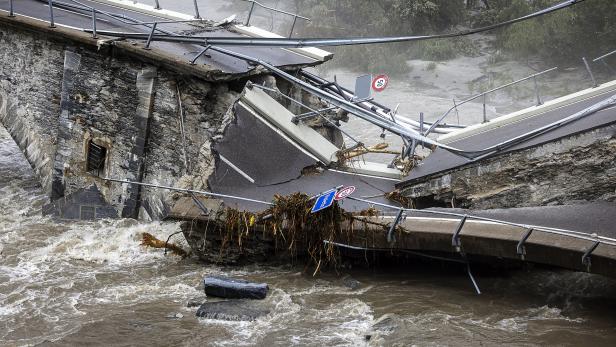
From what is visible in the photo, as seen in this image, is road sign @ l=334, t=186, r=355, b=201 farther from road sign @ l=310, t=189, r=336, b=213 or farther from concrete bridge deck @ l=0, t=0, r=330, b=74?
concrete bridge deck @ l=0, t=0, r=330, b=74

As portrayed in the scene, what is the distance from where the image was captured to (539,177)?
922 cm

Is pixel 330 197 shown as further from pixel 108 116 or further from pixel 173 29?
pixel 173 29

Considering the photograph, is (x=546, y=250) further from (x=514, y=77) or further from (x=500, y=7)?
(x=500, y=7)

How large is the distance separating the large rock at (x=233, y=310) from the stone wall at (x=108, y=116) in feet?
6.70

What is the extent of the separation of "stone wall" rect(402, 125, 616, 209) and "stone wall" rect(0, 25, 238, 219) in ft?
10.2

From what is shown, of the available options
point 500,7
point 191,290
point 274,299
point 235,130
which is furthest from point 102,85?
point 500,7

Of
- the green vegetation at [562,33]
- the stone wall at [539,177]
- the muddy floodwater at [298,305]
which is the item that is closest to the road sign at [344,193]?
the muddy floodwater at [298,305]

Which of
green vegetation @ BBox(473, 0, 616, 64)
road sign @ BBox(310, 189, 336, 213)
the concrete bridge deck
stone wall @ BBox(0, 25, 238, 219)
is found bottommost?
road sign @ BBox(310, 189, 336, 213)

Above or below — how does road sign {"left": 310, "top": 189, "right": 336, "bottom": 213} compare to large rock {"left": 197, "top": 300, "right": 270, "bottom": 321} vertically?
above

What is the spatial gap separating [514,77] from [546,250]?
13.7 meters

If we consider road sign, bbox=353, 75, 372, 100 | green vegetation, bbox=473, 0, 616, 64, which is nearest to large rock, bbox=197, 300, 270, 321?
road sign, bbox=353, 75, 372, 100

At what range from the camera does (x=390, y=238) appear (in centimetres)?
894

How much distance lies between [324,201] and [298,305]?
114 centimetres

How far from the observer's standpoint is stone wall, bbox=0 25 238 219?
11.5 m
